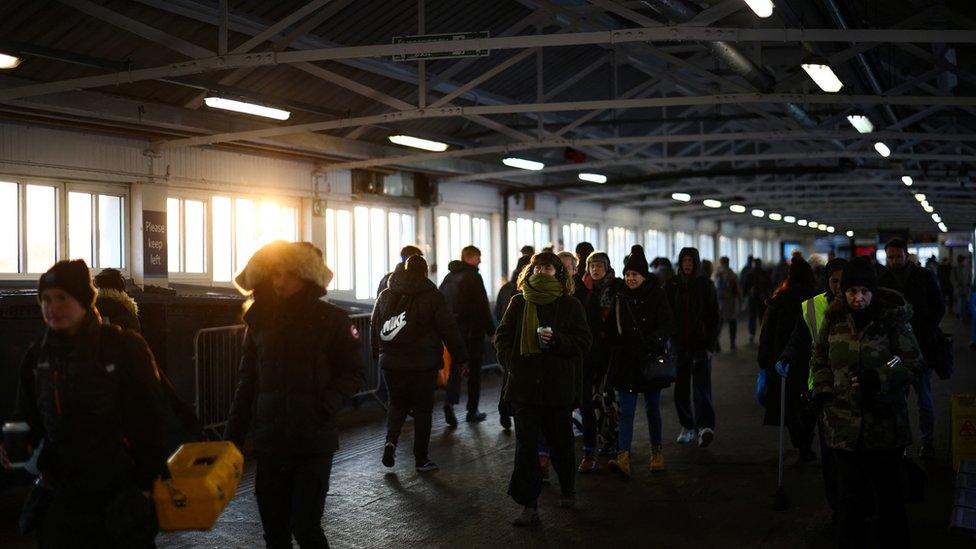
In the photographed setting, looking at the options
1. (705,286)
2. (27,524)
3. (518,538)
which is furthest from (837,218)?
(27,524)

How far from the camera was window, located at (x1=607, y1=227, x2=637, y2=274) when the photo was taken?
32.3m

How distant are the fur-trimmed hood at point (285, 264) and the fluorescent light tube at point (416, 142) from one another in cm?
1013

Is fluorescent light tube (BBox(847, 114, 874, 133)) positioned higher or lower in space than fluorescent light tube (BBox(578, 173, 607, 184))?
higher

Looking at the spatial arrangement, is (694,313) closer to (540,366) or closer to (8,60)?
(540,366)

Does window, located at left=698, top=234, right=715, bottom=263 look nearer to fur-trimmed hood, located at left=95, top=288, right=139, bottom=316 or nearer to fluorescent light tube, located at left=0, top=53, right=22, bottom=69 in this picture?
fluorescent light tube, located at left=0, top=53, right=22, bottom=69

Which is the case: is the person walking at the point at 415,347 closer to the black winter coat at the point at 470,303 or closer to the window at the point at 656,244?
the black winter coat at the point at 470,303

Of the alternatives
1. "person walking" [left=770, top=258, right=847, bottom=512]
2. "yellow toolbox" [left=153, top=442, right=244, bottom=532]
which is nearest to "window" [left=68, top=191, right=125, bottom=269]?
"person walking" [left=770, top=258, right=847, bottom=512]

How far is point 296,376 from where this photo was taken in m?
4.51

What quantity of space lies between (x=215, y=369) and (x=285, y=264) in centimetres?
602

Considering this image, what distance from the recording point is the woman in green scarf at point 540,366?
21.8ft

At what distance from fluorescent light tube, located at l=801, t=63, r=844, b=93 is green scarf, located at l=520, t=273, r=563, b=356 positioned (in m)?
5.07

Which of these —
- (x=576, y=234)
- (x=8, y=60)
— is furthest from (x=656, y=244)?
(x=8, y=60)

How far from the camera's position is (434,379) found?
27.8ft

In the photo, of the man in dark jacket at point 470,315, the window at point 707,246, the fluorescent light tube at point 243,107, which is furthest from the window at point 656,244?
the man in dark jacket at point 470,315
